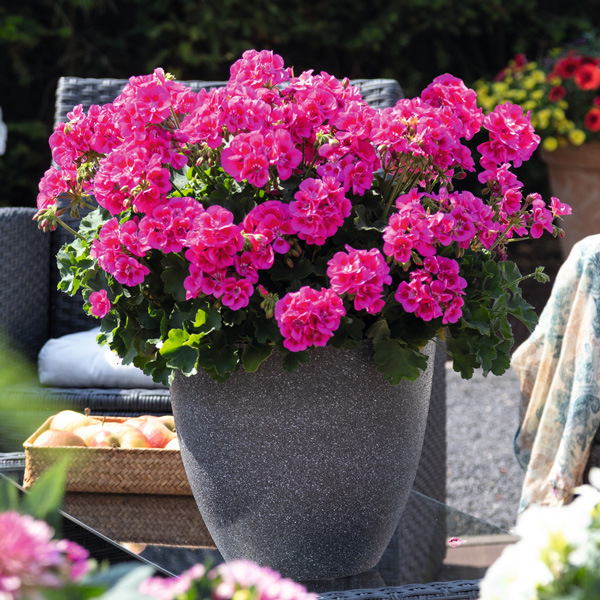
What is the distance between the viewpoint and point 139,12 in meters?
4.08

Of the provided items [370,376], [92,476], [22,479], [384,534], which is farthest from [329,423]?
[22,479]

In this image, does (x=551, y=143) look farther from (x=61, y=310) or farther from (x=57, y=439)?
(x=57, y=439)

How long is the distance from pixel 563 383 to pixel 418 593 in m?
0.89

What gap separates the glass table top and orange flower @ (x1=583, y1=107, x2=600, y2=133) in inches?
123

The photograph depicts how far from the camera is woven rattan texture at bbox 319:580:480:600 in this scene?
823 millimetres

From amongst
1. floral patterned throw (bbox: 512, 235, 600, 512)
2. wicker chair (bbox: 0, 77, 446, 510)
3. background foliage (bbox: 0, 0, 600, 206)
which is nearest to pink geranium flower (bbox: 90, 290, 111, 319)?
wicker chair (bbox: 0, 77, 446, 510)

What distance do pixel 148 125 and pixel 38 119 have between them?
11.8 feet

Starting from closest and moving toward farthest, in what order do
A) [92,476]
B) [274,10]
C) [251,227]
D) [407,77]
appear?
[251,227] → [92,476] → [274,10] → [407,77]

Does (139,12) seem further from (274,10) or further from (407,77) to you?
(407,77)

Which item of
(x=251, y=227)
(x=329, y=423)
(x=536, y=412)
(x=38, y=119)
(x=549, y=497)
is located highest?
(x=38, y=119)

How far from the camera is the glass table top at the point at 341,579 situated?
0.90 m

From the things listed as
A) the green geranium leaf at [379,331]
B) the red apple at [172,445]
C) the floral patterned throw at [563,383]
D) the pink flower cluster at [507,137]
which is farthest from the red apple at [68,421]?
the floral patterned throw at [563,383]

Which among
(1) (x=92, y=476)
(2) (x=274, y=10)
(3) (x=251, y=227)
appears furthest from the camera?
(2) (x=274, y=10)

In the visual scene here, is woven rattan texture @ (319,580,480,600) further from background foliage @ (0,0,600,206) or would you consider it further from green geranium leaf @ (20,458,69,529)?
background foliage @ (0,0,600,206)
